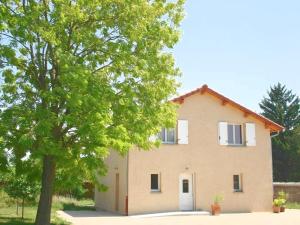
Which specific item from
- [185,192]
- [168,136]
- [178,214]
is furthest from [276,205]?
[168,136]

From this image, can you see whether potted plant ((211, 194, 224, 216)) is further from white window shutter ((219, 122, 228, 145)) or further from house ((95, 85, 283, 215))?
white window shutter ((219, 122, 228, 145))

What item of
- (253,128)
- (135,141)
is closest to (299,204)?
(253,128)

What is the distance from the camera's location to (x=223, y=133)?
2531cm

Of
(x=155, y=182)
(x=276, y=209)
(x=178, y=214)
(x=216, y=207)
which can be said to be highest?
(x=155, y=182)

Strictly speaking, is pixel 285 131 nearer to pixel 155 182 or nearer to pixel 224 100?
pixel 224 100

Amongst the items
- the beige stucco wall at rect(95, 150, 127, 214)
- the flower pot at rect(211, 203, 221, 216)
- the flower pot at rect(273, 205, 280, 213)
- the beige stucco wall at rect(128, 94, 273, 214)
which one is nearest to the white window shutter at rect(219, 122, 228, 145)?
the beige stucco wall at rect(128, 94, 273, 214)

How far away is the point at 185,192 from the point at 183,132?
3.40 m

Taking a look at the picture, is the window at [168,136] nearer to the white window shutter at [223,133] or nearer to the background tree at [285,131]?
the white window shutter at [223,133]

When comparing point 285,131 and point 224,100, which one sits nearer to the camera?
point 224,100

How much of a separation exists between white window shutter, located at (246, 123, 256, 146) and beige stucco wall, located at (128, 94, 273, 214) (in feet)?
0.86

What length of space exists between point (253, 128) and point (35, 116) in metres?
16.6

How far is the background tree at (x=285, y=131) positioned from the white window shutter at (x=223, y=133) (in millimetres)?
29049

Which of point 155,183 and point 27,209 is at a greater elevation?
point 155,183

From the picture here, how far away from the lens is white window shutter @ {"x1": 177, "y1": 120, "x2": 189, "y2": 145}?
24.1 metres
